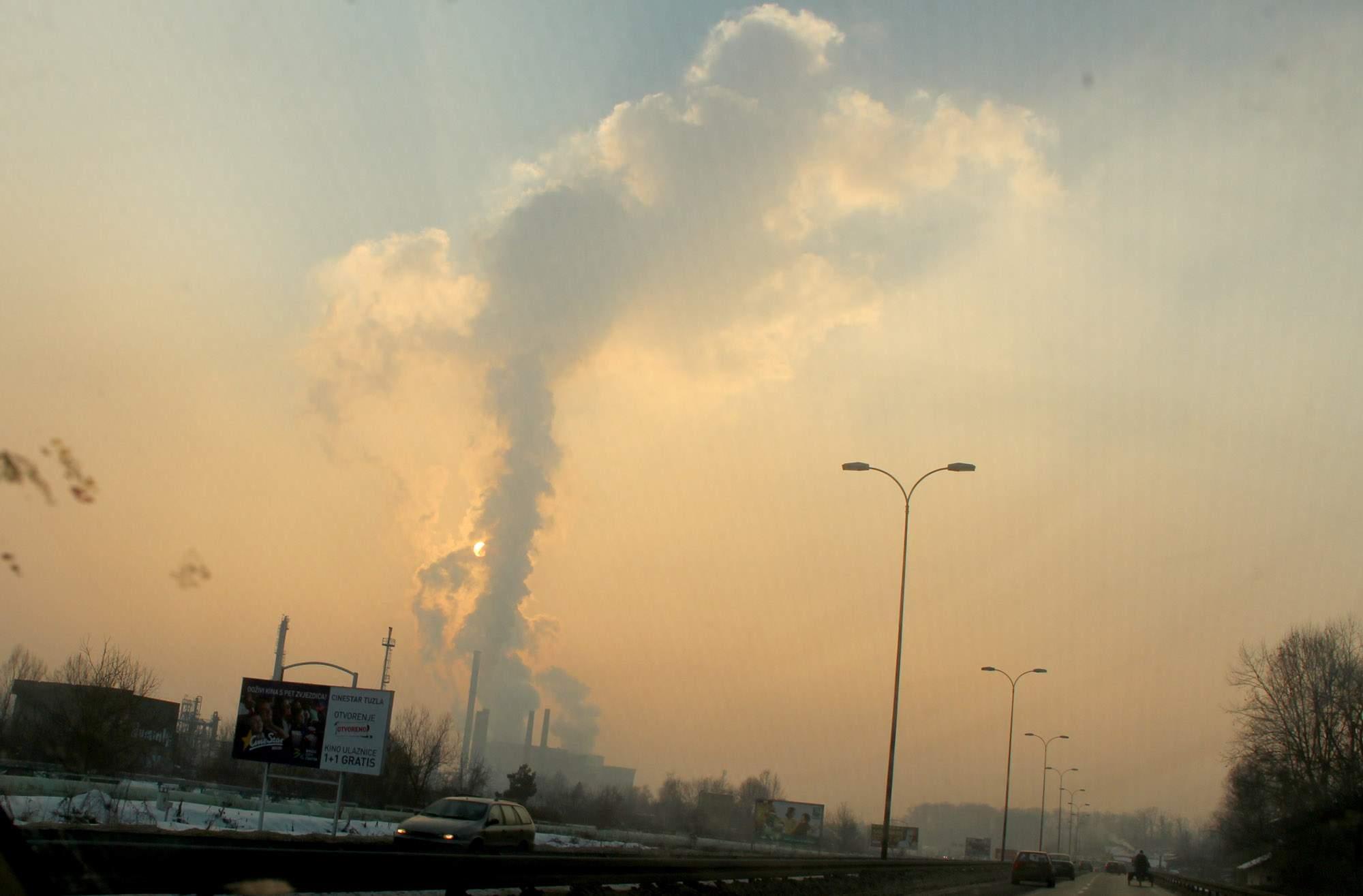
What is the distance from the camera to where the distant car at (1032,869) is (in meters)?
43.5

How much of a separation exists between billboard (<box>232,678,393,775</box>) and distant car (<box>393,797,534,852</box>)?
10.1m

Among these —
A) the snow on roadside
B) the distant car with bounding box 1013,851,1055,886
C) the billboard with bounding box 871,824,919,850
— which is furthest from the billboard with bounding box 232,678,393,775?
the billboard with bounding box 871,824,919,850

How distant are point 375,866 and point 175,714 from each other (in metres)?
75.2

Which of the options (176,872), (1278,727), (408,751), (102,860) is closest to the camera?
(102,860)

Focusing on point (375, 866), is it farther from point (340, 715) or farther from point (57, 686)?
point (57, 686)

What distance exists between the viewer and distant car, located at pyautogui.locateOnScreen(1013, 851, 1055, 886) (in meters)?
43.5

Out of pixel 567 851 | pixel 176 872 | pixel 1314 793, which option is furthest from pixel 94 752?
pixel 1314 793

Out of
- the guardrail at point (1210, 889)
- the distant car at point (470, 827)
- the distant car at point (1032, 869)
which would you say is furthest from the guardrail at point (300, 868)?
the guardrail at point (1210, 889)

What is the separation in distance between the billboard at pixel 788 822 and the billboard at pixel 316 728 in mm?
44551

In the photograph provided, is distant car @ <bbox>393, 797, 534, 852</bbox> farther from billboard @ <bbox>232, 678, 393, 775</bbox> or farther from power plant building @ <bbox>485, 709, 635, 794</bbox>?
power plant building @ <bbox>485, 709, 635, 794</bbox>

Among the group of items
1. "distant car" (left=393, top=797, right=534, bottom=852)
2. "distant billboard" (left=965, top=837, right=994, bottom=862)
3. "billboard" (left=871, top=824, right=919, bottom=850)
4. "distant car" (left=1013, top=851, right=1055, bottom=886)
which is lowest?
"distant billboard" (left=965, top=837, right=994, bottom=862)

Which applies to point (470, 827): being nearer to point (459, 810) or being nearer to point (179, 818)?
point (459, 810)

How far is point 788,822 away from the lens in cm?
7356

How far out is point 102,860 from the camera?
711cm
